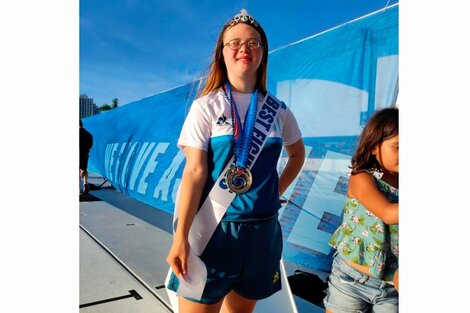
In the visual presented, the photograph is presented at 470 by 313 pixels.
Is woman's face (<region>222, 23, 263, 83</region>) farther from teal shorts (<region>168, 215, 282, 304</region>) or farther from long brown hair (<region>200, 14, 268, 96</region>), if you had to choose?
teal shorts (<region>168, 215, 282, 304</region>)

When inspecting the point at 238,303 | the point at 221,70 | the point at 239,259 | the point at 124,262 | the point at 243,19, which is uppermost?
the point at 243,19

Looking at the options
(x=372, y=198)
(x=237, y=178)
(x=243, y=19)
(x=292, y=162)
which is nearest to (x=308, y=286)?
(x=292, y=162)

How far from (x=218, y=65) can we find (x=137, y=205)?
4563mm

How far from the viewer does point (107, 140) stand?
665 cm

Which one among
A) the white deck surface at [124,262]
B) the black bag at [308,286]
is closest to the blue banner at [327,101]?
the black bag at [308,286]

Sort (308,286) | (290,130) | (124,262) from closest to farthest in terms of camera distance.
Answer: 1. (290,130)
2. (308,286)
3. (124,262)

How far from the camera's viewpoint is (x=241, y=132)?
0.86 meters

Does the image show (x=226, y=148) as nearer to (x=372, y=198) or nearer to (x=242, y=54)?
(x=242, y=54)

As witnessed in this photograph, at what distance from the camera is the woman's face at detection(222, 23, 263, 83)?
870 millimetres

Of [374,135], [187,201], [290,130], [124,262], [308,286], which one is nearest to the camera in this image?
[187,201]

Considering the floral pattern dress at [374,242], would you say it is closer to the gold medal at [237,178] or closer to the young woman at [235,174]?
the young woman at [235,174]

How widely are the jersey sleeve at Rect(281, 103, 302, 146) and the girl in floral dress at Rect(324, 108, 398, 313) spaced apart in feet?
0.67

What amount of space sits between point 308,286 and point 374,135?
4.50 feet

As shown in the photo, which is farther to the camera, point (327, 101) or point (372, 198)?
point (327, 101)
